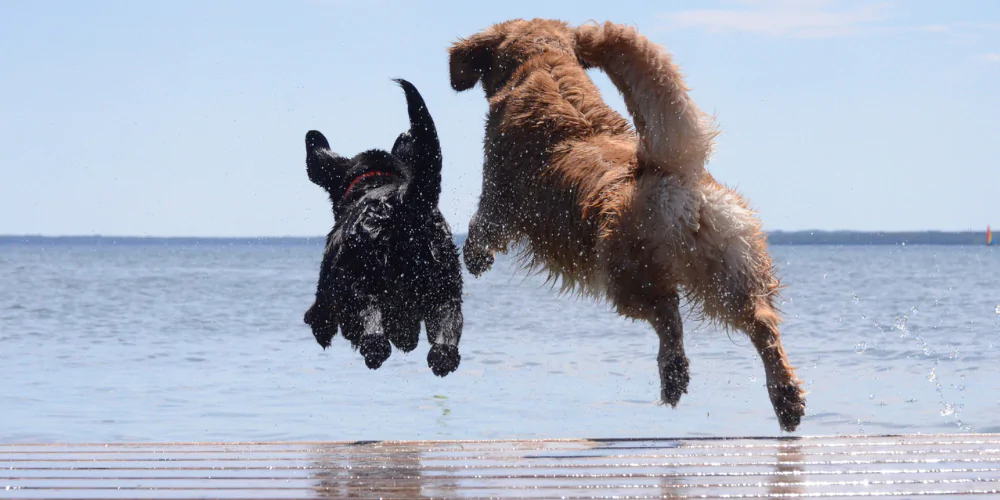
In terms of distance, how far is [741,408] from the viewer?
756 centimetres

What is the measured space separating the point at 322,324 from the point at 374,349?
0.72 m

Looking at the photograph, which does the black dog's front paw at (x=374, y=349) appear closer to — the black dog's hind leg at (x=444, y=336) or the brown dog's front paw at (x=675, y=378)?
the black dog's hind leg at (x=444, y=336)

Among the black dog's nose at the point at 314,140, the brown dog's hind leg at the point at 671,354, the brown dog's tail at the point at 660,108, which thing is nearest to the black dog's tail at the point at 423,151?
the black dog's nose at the point at 314,140

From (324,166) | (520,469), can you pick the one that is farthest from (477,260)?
(520,469)

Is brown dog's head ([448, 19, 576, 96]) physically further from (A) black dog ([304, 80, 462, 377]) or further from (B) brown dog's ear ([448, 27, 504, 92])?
(A) black dog ([304, 80, 462, 377])

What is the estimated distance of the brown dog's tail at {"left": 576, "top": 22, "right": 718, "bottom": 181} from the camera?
4.30 meters

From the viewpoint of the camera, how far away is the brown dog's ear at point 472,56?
6.06 m

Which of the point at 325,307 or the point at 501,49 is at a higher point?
the point at 501,49

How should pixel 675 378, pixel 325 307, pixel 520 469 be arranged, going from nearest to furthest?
pixel 520 469
pixel 675 378
pixel 325 307

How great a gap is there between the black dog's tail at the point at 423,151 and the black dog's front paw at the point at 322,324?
807mm

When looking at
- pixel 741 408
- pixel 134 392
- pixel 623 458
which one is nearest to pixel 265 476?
pixel 623 458

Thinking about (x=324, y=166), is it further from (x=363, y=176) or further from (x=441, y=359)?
(x=441, y=359)

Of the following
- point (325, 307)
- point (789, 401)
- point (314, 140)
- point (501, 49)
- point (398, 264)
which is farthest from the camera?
point (314, 140)

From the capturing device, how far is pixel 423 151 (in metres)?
5.28
